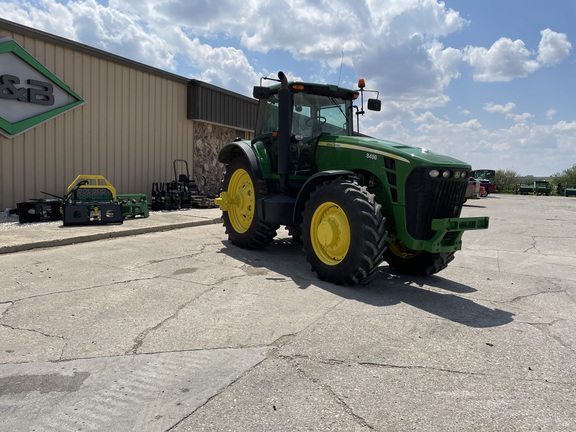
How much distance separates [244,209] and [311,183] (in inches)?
86.6

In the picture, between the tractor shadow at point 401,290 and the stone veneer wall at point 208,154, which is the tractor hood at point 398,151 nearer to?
the tractor shadow at point 401,290

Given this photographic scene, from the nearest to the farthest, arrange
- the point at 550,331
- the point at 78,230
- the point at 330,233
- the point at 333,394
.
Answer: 1. the point at 333,394
2. the point at 550,331
3. the point at 330,233
4. the point at 78,230

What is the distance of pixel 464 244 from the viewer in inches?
363

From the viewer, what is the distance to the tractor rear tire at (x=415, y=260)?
5734 millimetres

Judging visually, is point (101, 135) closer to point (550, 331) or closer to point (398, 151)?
point (398, 151)

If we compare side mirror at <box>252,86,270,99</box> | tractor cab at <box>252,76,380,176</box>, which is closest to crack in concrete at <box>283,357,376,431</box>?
tractor cab at <box>252,76,380,176</box>

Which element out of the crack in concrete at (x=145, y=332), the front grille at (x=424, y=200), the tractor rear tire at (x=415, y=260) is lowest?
the crack in concrete at (x=145, y=332)

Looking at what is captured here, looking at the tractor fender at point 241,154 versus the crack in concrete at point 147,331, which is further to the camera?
the tractor fender at point 241,154

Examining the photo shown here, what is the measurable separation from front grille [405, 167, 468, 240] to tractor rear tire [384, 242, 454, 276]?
0.68m

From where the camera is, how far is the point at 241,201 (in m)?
7.84

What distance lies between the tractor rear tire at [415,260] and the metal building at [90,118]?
27.6ft

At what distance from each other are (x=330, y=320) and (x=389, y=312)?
2.21 feet

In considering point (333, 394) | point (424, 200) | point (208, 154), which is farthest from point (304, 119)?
point (208, 154)

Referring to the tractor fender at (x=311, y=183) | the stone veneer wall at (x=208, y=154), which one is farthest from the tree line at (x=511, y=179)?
the tractor fender at (x=311, y=183)
